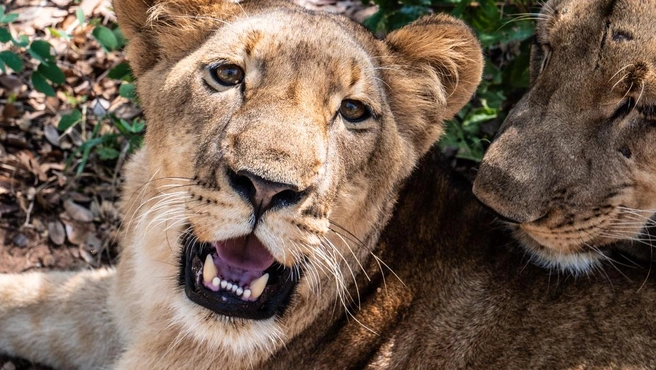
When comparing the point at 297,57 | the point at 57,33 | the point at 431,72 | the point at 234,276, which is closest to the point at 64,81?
the point at 57,33

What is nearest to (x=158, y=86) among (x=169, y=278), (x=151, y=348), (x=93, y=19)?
(x=169, y=278)

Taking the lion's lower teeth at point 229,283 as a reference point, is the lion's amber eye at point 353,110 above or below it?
above

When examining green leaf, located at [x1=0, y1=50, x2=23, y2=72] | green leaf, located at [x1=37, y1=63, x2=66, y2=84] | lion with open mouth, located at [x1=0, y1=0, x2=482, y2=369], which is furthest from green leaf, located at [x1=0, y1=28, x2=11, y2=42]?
lion with open mouth, located at [x1=0, y1=0, x2=482, y2=369]

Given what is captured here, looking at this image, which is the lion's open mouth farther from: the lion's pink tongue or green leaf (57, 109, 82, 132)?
green leaf (57, 109, 82, 132)

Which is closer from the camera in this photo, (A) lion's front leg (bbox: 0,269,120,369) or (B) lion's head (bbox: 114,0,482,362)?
(B) lion's head (bbox: 114,0,482,362)

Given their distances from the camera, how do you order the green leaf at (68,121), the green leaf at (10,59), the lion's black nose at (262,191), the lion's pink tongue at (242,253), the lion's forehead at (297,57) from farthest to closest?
the green leaf at (68,121) → the green leaf at (10,59) → the lion's forehead at (297,57) → the lion's pink tongue at (242,253) → the lion's black nose at (262,191)

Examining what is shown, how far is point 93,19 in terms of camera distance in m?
6.16

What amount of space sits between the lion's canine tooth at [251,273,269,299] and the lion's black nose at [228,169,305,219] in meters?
0.37

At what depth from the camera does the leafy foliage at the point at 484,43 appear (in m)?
4.96

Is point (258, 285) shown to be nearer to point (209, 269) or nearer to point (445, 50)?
point (209, 269)

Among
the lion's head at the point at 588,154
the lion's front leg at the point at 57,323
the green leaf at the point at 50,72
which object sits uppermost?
the lion's head at the point at 588,154

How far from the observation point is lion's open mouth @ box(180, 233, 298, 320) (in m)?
3.06

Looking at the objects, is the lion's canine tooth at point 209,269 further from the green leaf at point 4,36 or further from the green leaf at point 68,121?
the green leaf at point 68,121

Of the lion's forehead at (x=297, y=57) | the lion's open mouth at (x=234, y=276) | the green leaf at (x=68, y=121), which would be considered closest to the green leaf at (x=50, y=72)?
the green leaf at (x=68, y=121)
